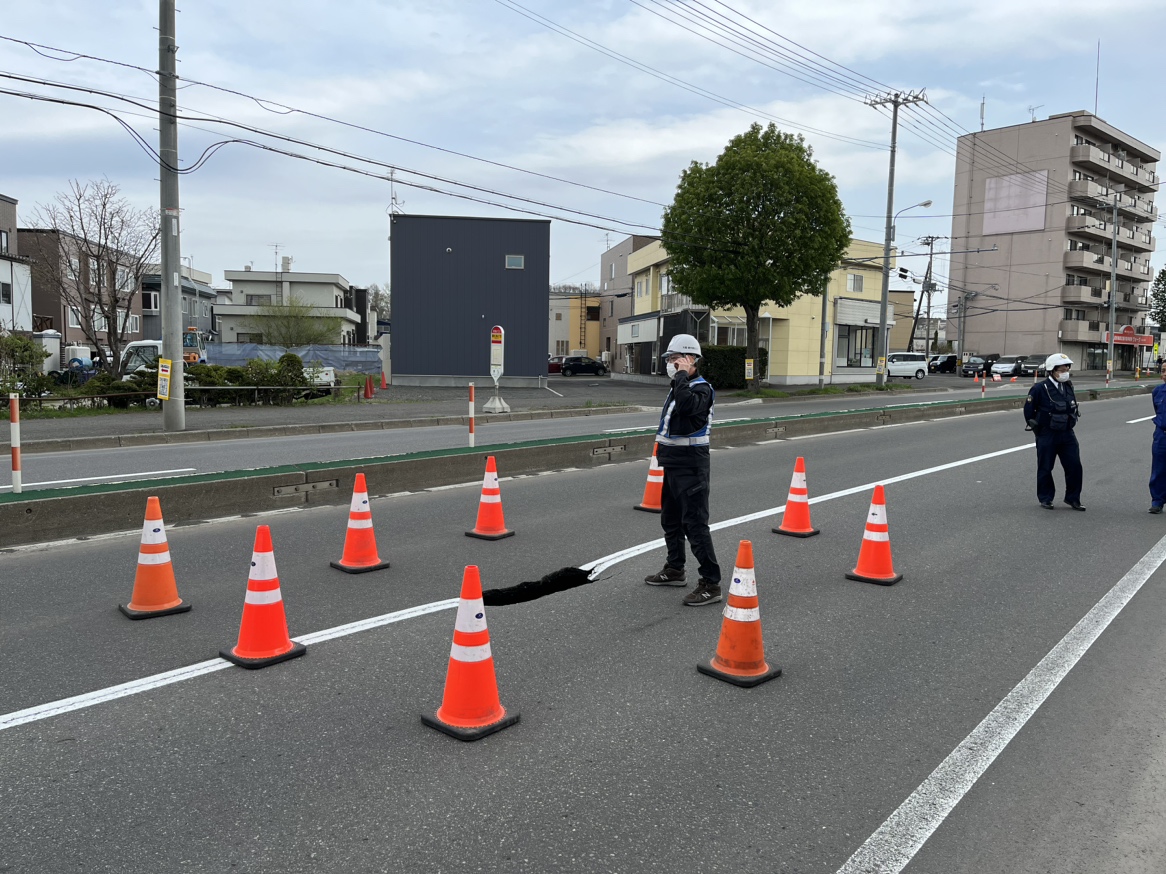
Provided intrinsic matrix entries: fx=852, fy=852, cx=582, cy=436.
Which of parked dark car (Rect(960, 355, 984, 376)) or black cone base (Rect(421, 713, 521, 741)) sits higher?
parked dark car (Rect(960, 355, 984, 376))

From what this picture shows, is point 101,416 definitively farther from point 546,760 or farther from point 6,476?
point 546,760

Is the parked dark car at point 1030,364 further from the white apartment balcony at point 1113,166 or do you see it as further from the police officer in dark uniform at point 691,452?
the police officer in dark uniform at point 691,452

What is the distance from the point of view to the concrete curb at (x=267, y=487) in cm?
765

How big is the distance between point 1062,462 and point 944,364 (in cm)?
6495

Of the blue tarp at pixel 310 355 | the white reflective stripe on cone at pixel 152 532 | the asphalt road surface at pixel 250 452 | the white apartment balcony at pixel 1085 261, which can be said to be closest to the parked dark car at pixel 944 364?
the white apartment balcony at pixel 1085 261

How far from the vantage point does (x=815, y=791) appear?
3.47 m

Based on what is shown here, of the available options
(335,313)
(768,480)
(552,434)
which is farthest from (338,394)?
(335,313)

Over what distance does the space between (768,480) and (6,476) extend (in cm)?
1064

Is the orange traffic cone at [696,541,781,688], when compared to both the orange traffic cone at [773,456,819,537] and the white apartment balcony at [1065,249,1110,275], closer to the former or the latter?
the orange traffic cone at [773,456,819,537]

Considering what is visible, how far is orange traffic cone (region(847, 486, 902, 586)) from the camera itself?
22.0 feet

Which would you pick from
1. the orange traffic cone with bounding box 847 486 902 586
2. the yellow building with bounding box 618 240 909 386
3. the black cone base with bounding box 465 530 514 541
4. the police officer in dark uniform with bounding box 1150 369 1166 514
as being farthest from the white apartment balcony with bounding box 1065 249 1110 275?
the black cone base with bounding box 465 530 514 541

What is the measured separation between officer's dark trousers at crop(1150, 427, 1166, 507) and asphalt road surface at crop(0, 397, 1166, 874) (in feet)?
10.9

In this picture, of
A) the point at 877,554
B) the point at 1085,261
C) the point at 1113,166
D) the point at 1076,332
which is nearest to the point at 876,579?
the point at 877,554

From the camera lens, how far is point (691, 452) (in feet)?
20.2
